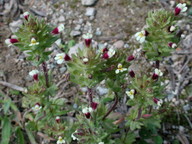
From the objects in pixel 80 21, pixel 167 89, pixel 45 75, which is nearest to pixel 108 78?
pixel 45 75

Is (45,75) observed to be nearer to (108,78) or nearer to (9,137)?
(108,78)

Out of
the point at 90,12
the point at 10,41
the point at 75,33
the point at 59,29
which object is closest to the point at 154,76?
the point at 59,29

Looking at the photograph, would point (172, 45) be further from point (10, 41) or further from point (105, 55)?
point (10, 41)

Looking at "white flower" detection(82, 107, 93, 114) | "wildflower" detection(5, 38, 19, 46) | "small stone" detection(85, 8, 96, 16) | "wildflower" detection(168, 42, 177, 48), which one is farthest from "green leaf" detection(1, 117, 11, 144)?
"wildflower" detection(168, 42, 177, 48)

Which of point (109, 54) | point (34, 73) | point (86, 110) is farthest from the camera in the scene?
point (34, 73)

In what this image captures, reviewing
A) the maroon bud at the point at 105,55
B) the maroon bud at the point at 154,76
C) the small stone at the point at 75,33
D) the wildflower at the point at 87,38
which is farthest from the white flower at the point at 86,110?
the small stone at the point at 75,33

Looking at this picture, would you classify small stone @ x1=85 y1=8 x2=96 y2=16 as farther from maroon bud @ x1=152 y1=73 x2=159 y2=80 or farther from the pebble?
maroon bud @ x1=152 y1=73 x2=159 y2=80
